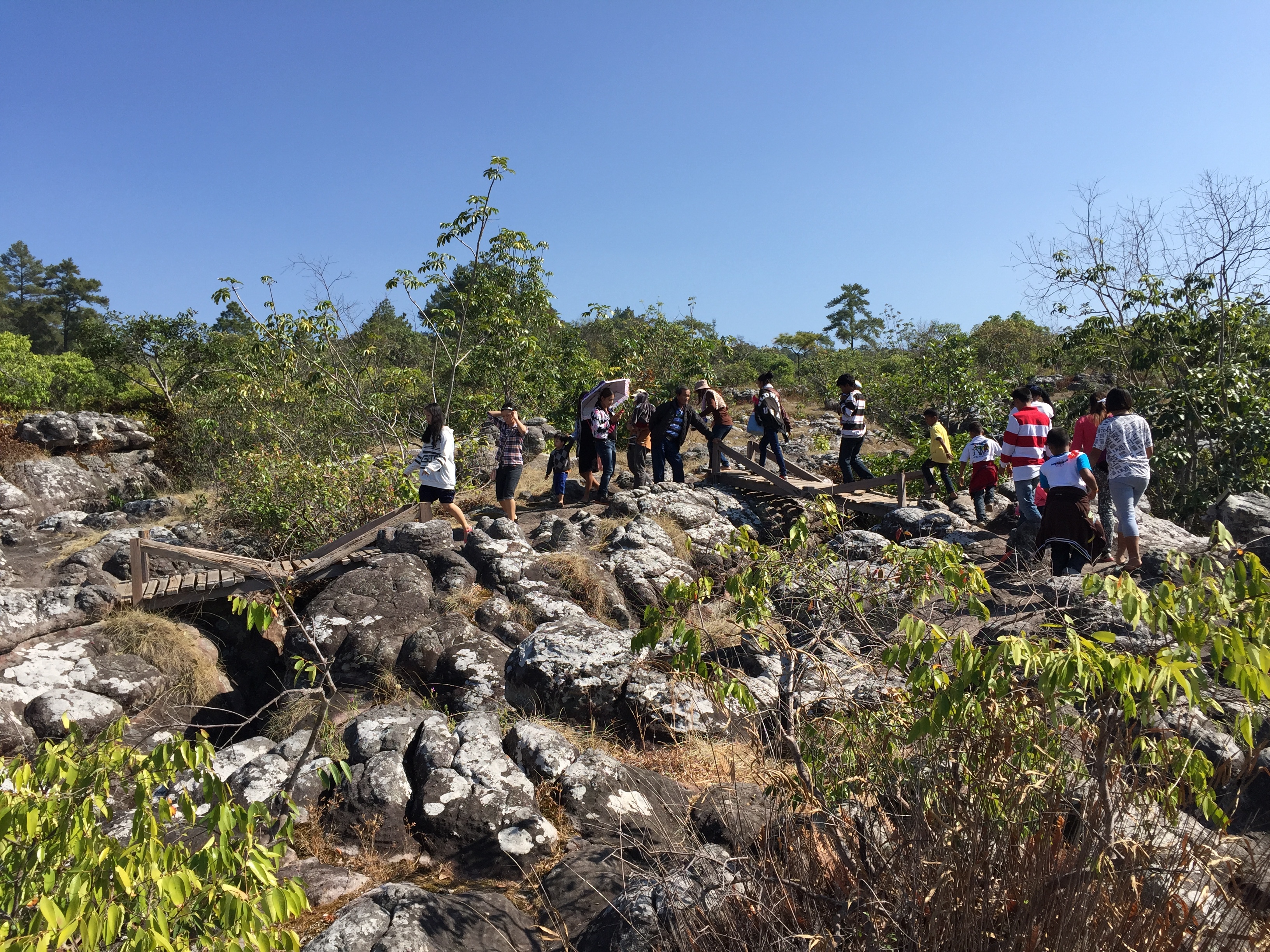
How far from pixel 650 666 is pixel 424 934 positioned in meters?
2.75

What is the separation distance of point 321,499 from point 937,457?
7.72 m

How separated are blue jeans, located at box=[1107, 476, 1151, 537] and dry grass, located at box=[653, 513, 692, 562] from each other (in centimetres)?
421

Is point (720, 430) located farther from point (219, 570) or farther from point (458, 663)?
point (219, 570)

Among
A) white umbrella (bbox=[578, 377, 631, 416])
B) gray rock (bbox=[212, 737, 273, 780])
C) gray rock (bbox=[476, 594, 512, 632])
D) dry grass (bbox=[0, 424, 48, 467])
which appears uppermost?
white umbrella (bbox=[578, 377, 631, 416])

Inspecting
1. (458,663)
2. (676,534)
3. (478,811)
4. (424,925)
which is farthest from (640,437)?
(424,925)

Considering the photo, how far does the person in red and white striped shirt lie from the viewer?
820cm

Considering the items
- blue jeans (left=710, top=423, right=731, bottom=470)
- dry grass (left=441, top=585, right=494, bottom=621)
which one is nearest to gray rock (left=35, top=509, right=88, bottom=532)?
dry grass (left=441, top=585, right=494, bottom=621)

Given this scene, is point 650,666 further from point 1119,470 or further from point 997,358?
point 997,358

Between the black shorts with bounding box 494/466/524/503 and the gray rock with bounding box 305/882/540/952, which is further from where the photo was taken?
the black shorts with bounding box 494/466/524/503

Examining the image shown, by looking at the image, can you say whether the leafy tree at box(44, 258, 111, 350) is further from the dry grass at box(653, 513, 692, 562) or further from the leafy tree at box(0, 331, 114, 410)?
the dry grass at box(653, 513, 692, 562)

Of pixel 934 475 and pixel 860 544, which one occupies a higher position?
pixel 934 475

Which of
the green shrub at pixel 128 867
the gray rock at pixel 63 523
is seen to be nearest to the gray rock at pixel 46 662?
the green shrub at pixel 128 867

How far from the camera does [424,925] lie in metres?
3.28

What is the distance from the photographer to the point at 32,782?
2355mm
